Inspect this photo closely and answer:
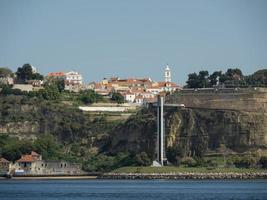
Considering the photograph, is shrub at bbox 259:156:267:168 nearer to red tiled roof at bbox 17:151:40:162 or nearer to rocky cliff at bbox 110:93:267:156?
rocky cliff at bbox 110:93:267:156

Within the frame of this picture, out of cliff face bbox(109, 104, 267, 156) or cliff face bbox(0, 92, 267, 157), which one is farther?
cliff face bbox(0, 92, 267, 157)

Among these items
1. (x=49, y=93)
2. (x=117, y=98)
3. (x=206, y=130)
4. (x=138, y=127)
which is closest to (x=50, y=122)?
(x=49, y=93)

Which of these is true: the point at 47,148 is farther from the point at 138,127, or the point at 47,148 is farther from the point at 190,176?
the point at 190,176

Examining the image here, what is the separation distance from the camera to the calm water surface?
9994 centimetres

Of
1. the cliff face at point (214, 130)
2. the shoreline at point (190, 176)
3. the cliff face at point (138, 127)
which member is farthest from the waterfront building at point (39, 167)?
the cliff face at point (214, 130)

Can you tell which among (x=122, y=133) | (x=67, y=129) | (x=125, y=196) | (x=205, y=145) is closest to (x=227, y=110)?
(x=205, y=145)

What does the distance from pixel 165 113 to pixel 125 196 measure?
53.5m

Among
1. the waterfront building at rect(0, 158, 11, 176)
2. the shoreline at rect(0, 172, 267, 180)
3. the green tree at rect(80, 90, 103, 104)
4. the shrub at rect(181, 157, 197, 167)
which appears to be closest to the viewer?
the shoreline at rect(0, 172, 267, 180)

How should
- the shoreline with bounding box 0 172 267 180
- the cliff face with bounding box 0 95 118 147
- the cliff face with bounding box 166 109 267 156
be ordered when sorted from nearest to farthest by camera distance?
the shoreline with bounding box 0 172 267 180 < the cliff face with bounding box 166 109 267 156 < the cliff face with bounding box 0 95 118 147

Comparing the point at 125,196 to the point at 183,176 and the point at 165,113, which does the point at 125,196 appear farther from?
the point at 165,113

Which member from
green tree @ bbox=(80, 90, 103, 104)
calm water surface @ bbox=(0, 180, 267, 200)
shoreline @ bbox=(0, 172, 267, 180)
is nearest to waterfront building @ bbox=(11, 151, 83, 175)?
shoreline @ bbox=(0, 172, 267, 180)

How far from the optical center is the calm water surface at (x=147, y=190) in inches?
3935

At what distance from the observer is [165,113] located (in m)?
155

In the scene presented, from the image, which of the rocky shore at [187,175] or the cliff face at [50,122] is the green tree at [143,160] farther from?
the cliff face at [50,122]
